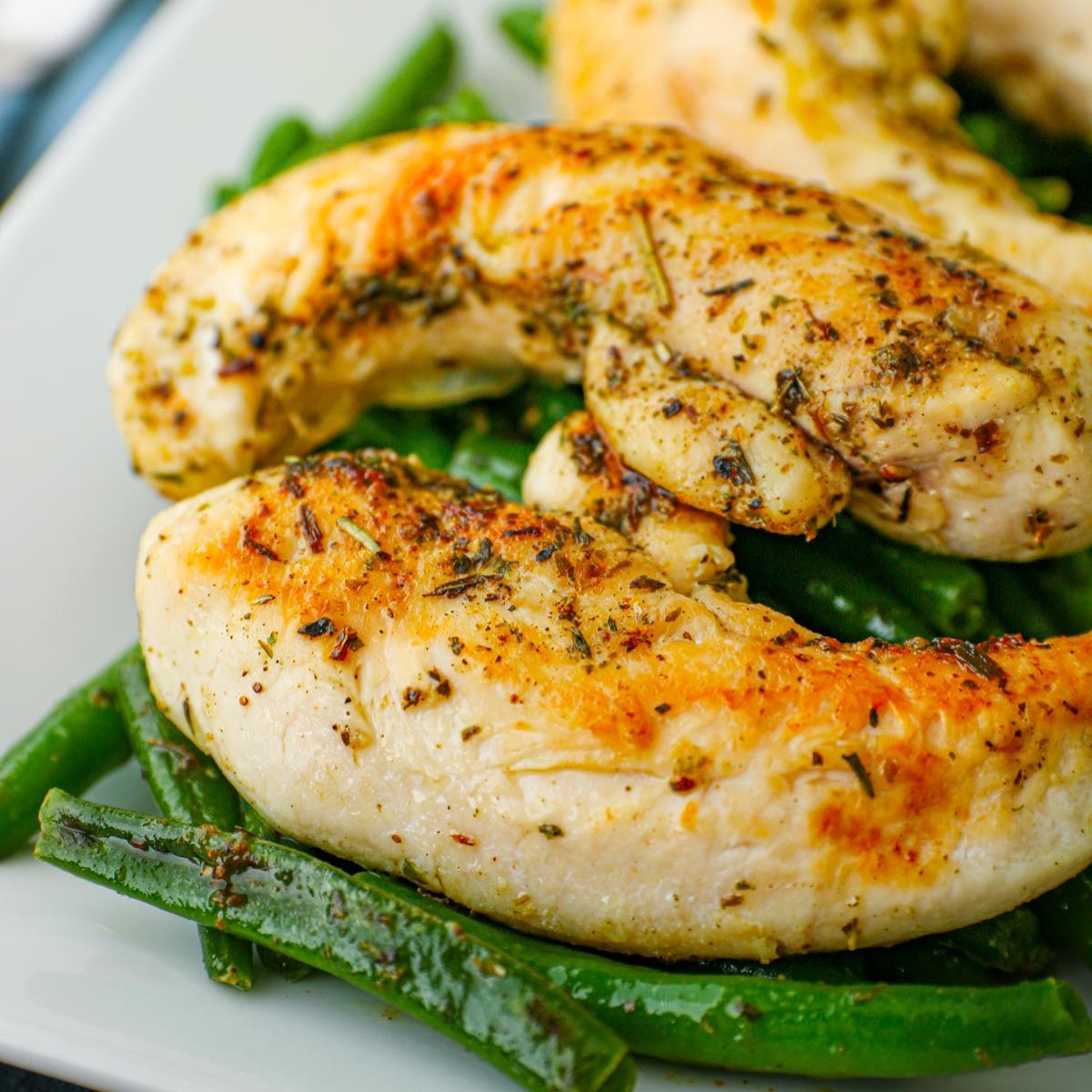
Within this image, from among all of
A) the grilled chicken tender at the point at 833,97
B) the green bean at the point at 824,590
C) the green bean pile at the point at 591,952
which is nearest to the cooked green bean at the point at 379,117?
the grilled chicken tender at the point at 833,97

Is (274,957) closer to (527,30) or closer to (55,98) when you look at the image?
(527,30)

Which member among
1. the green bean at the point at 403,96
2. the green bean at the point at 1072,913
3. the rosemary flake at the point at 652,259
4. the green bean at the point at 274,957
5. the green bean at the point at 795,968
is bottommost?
the green bean at the point at 1072,913

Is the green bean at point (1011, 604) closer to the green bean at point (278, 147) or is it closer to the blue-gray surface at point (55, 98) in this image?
the green bean at point (278, 147)

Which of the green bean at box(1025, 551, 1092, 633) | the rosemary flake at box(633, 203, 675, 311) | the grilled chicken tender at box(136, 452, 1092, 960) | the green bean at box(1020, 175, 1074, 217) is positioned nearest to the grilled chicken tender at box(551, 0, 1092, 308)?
the green bean at box(1020, 175, 1074, 217)

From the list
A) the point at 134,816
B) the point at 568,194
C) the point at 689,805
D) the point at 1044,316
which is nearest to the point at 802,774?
the point at 689,805

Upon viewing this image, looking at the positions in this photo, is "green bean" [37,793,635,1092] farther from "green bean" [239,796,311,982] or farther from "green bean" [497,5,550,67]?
"green bean" [497,5,550,67]

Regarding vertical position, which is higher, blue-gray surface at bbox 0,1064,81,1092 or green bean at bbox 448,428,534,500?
green bean at bbox 448,428,534,500


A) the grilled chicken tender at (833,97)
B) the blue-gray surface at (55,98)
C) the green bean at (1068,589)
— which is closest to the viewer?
the green bean at (1068,589)
